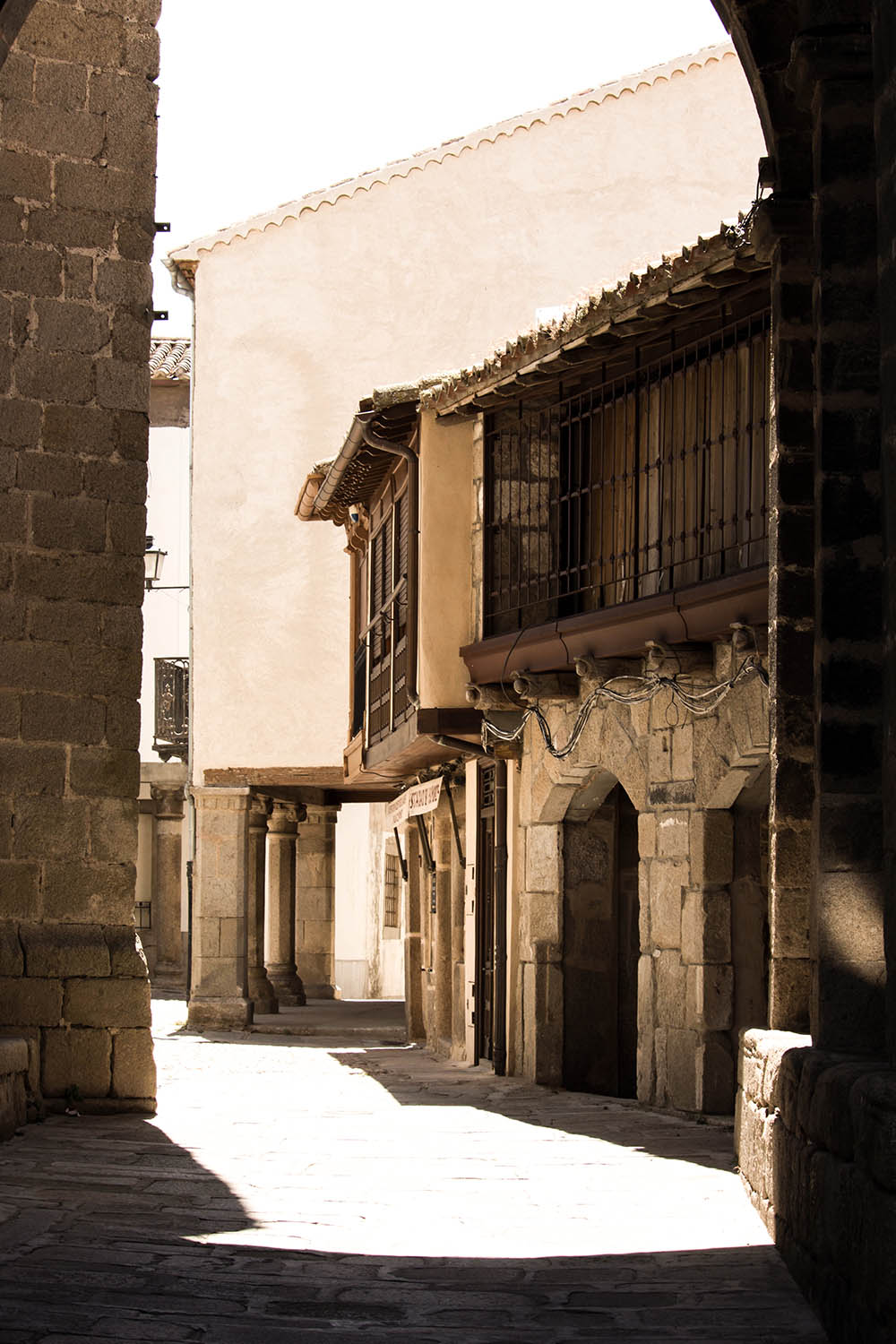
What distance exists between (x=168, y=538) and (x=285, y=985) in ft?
34.1

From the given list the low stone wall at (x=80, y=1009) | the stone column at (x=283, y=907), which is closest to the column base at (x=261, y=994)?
the stone column at (x=283, y=907)

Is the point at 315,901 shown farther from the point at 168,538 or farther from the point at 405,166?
the point at 405,166

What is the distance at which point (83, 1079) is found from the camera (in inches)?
364


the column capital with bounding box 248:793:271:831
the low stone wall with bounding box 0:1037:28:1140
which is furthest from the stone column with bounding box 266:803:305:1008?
the low stone wall with bounding box 0:1037:28:1140

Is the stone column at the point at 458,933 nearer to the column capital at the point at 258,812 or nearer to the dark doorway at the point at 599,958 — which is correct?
the dark doorway at the point at 599,958

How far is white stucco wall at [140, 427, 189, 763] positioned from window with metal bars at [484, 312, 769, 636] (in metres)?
19.2

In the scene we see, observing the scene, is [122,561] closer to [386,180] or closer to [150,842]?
Answer: [386,180]

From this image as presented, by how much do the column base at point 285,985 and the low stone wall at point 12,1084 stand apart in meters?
16.3

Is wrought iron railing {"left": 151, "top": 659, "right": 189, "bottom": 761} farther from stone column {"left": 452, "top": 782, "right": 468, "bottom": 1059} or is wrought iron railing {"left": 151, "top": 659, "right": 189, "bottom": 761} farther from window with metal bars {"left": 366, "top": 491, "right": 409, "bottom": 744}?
stone column {"left": 452, "top": 782, "right": 468, "bottom": 1059}

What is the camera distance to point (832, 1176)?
455 centimetres

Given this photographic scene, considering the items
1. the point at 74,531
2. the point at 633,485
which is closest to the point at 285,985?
the point at 633,485

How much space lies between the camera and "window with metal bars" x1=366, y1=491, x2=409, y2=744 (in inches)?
607

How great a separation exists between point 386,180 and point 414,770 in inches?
273

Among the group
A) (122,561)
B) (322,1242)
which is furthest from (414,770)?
(322,1242)
